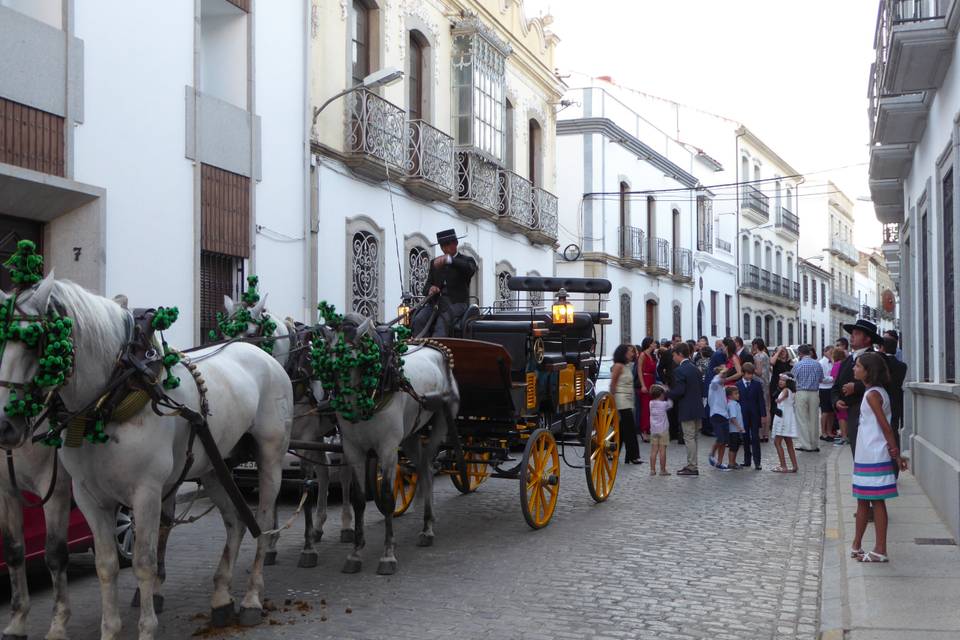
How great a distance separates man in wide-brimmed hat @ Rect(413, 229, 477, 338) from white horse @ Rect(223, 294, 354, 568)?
5.22 feet

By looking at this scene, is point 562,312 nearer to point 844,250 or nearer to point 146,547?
point 146,547

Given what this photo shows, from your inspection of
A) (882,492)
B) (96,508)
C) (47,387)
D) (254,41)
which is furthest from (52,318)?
(254,41)

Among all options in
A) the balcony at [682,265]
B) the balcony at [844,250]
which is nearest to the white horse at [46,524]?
the balcony at [682,265]

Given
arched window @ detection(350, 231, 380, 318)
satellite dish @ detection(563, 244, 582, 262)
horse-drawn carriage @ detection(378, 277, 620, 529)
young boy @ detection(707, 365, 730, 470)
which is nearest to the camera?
horse-drawn carriage @ detection(378, 277, 620, 529)

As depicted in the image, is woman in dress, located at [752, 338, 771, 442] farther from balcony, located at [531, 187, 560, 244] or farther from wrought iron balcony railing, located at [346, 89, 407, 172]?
wrought iron balcony railing, located at [346, 89, 407, 172]

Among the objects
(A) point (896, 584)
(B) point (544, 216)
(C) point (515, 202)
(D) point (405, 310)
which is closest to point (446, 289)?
(D) point (405, 310)

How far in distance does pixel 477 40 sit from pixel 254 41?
6460mm

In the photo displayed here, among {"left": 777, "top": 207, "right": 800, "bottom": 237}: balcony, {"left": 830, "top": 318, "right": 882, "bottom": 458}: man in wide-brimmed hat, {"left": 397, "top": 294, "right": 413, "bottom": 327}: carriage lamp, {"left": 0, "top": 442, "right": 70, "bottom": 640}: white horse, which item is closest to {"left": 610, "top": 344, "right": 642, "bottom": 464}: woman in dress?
{"left": 830, "top": 318, "right": 882, "bottom": 458}: man in wide-brimmed hat

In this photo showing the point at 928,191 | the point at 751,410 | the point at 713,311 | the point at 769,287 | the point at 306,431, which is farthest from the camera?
the point at 769,287

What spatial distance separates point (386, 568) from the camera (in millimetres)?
7000

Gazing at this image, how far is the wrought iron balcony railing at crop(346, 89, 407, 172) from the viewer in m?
15.0

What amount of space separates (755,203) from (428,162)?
30.8 meters

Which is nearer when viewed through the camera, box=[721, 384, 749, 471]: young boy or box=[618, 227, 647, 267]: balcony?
box=[721, 384, 749, 471]: young boy

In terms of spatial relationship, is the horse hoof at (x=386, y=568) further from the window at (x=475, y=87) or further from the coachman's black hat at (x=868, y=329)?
the window at (x=475, y=87)
